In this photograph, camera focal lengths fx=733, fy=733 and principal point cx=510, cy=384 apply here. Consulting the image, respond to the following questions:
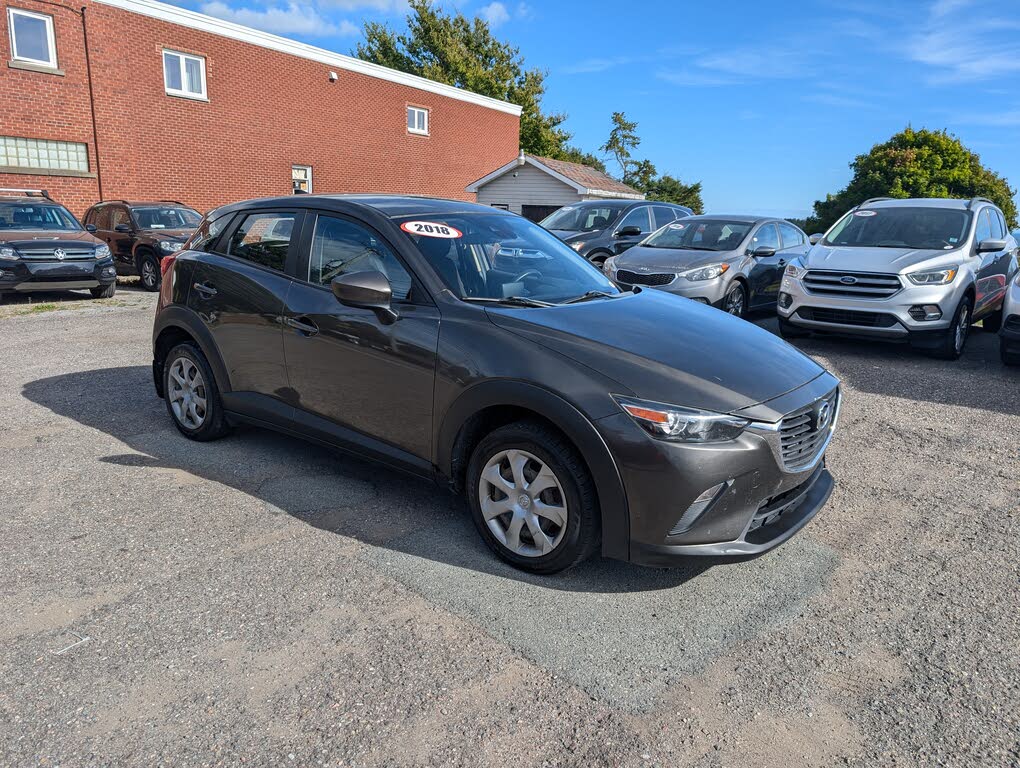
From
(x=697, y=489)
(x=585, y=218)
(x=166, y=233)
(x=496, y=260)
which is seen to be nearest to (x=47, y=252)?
(x=166, y=233)

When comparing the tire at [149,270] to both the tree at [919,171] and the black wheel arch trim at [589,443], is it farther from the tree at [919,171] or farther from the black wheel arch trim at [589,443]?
the tree at [919,171]

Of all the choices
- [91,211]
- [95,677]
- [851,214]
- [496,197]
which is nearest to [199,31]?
[91,211]

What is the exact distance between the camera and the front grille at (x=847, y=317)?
26.5 ft

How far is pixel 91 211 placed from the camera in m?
15.6

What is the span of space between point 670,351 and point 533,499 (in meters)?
0.90

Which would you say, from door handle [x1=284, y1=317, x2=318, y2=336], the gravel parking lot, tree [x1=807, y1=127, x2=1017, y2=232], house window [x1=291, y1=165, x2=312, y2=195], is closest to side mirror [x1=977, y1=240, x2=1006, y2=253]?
the gravel parking lot

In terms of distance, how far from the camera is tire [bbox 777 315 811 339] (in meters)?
8.96

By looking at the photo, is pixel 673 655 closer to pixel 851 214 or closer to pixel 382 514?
pixel 382 514

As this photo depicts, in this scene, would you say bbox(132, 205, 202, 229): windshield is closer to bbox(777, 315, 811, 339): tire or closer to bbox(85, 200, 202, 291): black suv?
bbox(85, 200, 202, 291): black suv

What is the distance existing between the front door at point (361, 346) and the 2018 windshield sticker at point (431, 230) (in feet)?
0.52

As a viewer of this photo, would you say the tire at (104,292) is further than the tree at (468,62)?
No

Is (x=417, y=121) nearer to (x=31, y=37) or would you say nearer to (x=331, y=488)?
(x=31, y=37)

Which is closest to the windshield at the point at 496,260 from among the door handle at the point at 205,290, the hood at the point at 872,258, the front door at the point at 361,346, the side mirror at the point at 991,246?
the front door at the point at 361,346

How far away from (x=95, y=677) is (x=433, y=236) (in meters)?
2.49
